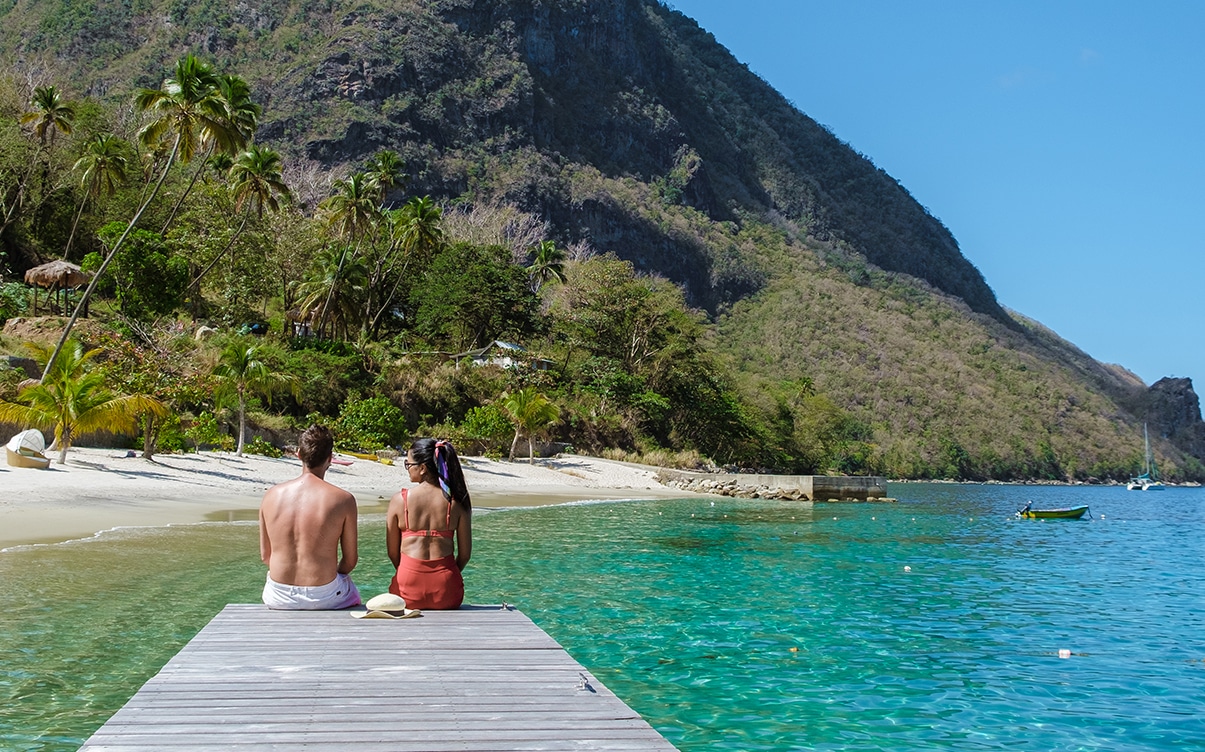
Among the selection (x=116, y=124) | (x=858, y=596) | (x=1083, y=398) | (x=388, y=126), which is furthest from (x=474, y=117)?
(x=858, y=596)

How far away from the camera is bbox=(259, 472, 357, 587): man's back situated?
7.32 m

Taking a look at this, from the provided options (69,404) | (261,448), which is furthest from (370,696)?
(261,448)

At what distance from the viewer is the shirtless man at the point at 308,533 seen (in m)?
7.30

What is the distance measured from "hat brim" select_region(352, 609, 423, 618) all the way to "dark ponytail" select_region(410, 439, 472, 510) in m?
0.92

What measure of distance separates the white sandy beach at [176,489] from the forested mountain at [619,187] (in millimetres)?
59215

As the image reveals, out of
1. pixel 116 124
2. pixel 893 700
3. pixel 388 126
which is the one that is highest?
pixel 388 126

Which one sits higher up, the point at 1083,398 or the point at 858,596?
the point at 1083,398

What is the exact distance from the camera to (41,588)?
12203 mm

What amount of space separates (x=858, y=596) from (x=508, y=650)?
10.0m

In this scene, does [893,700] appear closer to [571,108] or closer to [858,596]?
[858,596]

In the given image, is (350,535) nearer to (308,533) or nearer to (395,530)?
(308,533)

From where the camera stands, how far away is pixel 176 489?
2552 cm

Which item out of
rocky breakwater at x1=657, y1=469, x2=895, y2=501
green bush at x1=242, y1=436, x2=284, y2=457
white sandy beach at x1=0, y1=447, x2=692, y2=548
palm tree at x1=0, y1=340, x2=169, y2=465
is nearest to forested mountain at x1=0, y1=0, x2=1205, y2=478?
rocky breakwater at x1=657, y1=469, x2=895, y2=501

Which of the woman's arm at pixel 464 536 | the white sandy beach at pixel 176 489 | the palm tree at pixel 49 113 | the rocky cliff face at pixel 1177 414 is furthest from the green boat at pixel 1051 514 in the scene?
the rocky cliff face at pixel 1177 414
